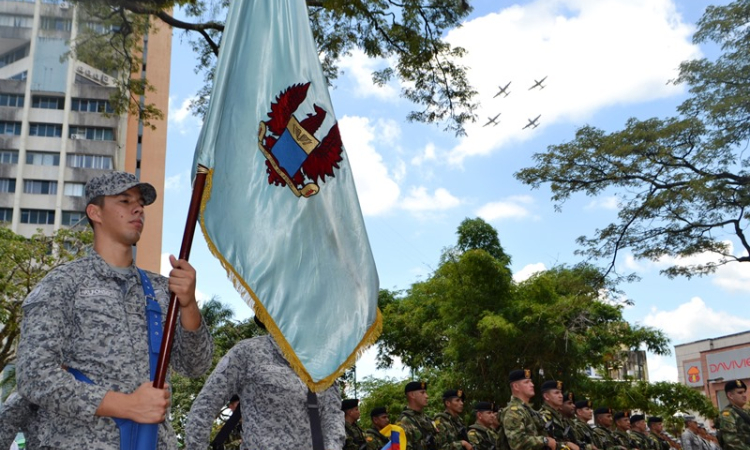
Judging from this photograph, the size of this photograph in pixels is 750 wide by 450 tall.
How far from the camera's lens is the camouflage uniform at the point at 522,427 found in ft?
24.3

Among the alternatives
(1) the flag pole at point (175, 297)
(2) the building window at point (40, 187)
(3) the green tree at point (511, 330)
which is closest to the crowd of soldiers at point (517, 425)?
(1) the flag pole at point (175, 297)

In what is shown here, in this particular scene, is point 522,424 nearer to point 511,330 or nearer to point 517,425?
point 517,425

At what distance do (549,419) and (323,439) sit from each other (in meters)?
5.28

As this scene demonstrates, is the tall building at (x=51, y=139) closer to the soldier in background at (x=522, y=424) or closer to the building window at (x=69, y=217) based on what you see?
the building window at (x=69, y=217)

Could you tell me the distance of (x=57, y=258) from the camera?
19766 mm

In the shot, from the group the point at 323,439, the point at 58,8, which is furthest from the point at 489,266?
the point at 323,439

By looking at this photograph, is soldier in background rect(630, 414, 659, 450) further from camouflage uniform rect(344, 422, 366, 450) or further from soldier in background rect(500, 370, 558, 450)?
camouflage uniform rect(344, 422, 366, 450)

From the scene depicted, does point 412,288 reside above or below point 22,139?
below

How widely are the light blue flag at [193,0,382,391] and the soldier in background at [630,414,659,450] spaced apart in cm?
995

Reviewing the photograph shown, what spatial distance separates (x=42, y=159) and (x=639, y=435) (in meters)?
46.2

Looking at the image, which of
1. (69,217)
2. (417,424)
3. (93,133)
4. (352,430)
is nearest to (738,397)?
(417,424)

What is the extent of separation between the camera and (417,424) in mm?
8938

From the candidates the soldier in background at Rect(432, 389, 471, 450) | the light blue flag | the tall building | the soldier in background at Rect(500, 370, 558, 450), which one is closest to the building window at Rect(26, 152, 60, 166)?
the tall building

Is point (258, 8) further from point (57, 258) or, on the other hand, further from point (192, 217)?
point (57, 258)
